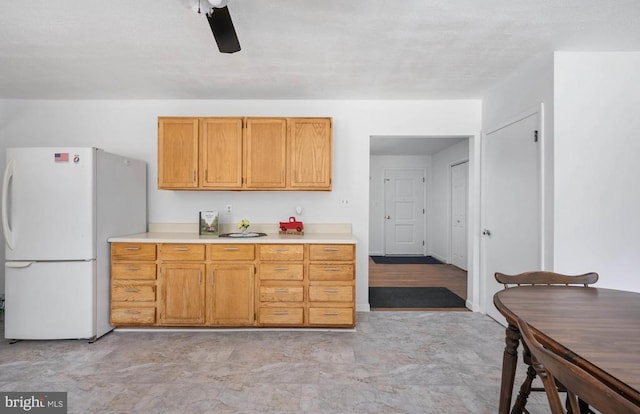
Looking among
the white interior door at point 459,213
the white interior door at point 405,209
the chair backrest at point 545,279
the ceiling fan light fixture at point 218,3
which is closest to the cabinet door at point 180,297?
the ceiling fan light fixture at point 218,3

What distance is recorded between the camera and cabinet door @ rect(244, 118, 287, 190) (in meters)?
3.39

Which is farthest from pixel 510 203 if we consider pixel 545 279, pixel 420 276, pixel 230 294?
pixel 230 294

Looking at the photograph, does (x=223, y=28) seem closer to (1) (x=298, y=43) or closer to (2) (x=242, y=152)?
(1) (x=298, y=43)

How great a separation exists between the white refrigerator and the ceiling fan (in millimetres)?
1818

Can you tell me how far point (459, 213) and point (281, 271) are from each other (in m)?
4.63

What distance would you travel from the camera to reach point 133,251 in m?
3.05

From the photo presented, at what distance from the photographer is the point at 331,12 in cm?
205

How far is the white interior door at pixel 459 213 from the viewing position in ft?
20.1

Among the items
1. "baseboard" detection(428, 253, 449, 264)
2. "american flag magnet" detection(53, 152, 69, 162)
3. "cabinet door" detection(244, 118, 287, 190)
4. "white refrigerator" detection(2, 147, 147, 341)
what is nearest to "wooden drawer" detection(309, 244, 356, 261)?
"cabinet door" detection(244, 118, 287, 190)

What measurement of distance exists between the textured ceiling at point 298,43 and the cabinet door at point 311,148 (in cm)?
39

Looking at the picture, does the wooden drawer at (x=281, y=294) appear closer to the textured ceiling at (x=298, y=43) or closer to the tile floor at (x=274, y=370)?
the tile floor at (x=274, y=370)

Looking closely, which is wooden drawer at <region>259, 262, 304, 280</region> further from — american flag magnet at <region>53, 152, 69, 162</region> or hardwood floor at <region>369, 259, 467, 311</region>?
hardwood floor at <region>369, 259, 467, 311</region>

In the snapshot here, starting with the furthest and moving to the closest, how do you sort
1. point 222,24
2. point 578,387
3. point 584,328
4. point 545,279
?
point 545,279
point 222,24
point 584,328
point 578,387

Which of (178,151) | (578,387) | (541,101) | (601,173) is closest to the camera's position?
(578,387)
